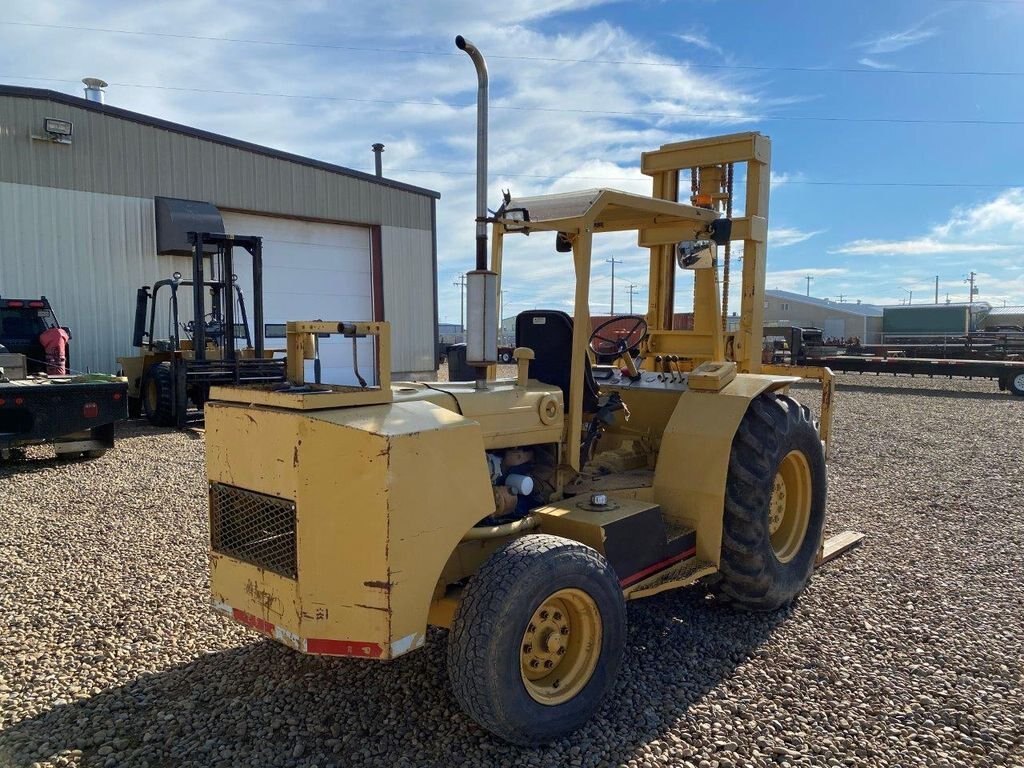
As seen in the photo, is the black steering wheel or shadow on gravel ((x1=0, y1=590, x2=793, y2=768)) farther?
the black steering wheel

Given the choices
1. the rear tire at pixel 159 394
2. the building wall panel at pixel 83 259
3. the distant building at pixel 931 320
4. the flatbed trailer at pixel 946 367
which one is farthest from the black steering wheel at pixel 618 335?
the distant building at pixel 931 320

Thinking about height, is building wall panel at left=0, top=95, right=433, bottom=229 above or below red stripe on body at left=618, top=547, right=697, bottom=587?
above

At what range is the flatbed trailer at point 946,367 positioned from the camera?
58.2 ft

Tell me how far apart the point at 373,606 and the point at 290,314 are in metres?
16.4

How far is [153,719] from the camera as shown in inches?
131

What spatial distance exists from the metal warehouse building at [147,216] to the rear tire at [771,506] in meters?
13.8

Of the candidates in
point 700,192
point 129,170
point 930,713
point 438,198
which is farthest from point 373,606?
point 438,198

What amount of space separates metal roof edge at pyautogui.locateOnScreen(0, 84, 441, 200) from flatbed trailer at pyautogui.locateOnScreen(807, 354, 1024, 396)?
40.4 ft

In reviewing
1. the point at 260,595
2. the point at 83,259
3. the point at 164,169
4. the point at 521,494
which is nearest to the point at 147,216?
the point at 164,169

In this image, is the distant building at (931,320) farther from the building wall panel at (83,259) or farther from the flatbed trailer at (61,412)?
the flatbed trailer at (61,412)

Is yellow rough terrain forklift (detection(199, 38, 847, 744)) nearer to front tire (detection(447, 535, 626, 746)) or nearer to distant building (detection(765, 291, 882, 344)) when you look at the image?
front tire (detection(447, 535, 626, 746))

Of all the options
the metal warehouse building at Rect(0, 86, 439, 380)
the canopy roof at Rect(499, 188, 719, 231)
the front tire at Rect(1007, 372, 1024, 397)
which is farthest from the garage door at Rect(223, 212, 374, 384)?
the front tire at Rect(1007, 372, 1024, 397)

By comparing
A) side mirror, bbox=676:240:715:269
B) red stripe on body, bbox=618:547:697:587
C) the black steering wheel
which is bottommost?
red stripe on body, bbox=618:547:697:587

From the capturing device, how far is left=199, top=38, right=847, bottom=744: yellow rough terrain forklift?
2.91 meters
